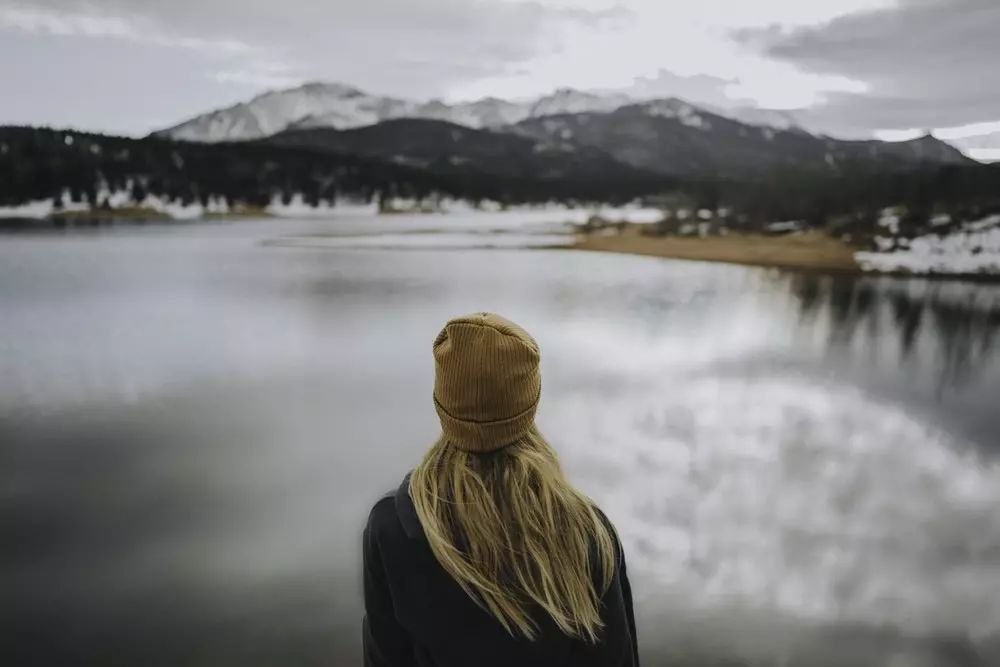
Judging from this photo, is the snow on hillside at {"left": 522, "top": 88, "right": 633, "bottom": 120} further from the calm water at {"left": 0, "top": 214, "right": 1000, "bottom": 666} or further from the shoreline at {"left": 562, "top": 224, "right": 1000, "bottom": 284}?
the calm water at {"left": 0, "top": 214, "right": 1000, "bottom": 666}

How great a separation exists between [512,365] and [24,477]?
2557mm

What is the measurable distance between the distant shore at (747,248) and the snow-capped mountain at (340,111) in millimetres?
886

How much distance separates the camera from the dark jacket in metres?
0.59

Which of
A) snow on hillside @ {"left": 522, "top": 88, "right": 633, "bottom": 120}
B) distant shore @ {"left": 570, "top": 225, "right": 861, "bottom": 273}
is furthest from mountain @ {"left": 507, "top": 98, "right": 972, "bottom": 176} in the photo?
distant shore @ {"left": 570, "top": 225, "right": 861, "bottom": 273}

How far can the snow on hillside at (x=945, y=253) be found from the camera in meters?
3.85

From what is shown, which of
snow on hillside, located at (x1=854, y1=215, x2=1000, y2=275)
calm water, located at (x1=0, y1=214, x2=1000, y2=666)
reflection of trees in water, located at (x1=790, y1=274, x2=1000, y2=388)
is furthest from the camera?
snow on hillside, located at (x1=854, y1=215, x2=1000, y2=275)

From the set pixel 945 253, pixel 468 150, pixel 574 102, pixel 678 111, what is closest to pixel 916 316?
pixel 945 253

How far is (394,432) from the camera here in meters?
2.81

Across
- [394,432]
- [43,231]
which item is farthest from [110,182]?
[394,432]

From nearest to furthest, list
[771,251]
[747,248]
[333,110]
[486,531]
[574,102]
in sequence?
[486,531]
[771,251]
[747,248]
[574,102]
[333,110]

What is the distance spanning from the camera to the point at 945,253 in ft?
13.4

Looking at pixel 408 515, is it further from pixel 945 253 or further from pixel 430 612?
pixel 945 253

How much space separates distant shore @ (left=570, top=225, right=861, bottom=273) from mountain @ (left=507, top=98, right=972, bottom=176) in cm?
55

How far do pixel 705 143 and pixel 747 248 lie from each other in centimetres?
128
